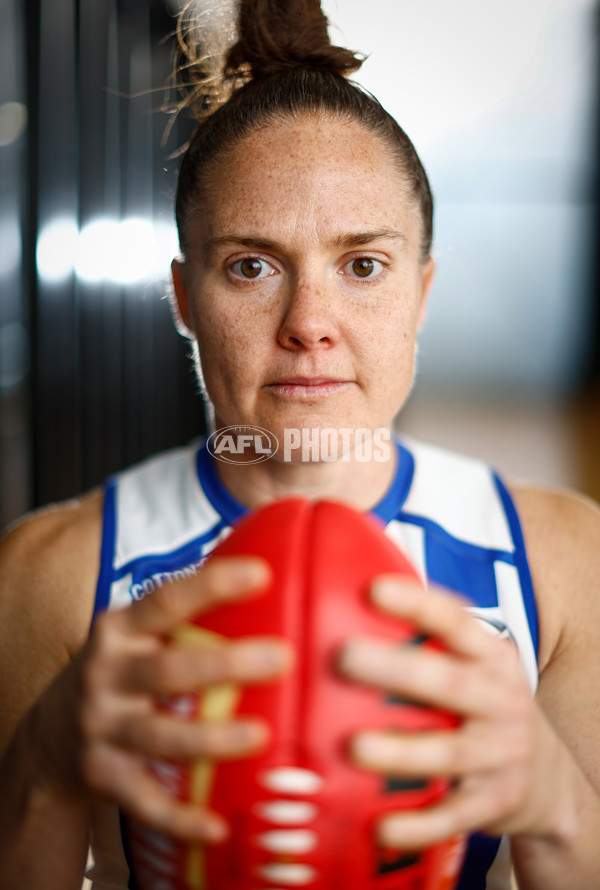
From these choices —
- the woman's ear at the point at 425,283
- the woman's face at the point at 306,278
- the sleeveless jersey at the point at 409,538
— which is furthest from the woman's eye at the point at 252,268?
the sleeveless jersey at the point at 409,538

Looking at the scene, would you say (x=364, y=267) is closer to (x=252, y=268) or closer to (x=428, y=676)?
(x=252, y=268)

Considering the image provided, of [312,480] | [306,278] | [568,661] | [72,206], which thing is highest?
[72,206]

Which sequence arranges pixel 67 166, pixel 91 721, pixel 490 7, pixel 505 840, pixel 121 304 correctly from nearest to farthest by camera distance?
pixel 91 721
pixel 505 840
pixel 490 7
pixel 67 166
pixel 121 304

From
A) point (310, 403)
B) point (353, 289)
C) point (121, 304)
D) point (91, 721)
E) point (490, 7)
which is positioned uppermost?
point (490, 7)

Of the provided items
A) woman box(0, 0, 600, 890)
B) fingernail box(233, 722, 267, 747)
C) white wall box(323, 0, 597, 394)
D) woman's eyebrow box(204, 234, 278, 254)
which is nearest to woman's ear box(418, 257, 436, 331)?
woman box(0, 0, 600, 890)

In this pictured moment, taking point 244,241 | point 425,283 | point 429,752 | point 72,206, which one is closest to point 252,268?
point 244,241

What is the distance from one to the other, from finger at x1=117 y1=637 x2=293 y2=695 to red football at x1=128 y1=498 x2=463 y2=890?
0.10 ft

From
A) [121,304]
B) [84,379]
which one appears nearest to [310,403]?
[84,379]

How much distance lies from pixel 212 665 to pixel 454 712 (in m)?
0.17

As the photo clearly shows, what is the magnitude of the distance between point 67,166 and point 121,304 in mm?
525

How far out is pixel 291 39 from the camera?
875mm

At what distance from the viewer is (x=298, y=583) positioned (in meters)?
0.52

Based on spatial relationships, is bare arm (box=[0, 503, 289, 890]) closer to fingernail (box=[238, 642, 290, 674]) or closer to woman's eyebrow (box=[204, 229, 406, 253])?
fingernail (box=[238, 642, 290, 674])

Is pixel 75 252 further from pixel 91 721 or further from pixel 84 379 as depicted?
pixel 91 721
